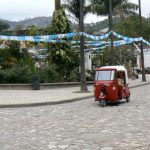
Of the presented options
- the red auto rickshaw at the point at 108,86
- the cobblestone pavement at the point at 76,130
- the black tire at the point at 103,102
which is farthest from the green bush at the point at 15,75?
the cobblestone pavement at the point at 76,130

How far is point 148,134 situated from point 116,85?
10.2m

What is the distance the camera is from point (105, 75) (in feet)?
73.9

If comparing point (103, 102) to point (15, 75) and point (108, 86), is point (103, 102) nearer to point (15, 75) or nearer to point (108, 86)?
point (108, 86)

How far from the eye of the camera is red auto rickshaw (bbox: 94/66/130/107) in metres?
22.0

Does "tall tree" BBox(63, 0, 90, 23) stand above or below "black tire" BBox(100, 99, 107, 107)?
above

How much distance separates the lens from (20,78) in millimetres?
34406

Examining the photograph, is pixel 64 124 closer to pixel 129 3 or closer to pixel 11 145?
pixel 11 145

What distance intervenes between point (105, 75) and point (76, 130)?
374 inches

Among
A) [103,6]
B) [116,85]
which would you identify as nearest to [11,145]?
[116,85]

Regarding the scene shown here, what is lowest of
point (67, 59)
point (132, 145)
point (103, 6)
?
point (132, 145)

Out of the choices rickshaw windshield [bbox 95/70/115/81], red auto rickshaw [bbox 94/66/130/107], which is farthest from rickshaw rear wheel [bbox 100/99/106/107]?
rickshaw windshield [bbox 95/70/115/81]

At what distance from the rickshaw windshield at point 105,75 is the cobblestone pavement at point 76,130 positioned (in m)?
3.58

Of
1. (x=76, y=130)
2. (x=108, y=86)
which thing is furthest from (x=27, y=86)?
(x=76, y=130)

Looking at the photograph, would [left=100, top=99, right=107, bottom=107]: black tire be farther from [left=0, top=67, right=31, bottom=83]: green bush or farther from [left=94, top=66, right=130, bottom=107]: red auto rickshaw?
[left=0, top=67, right=31, bottom=83]: green bush
